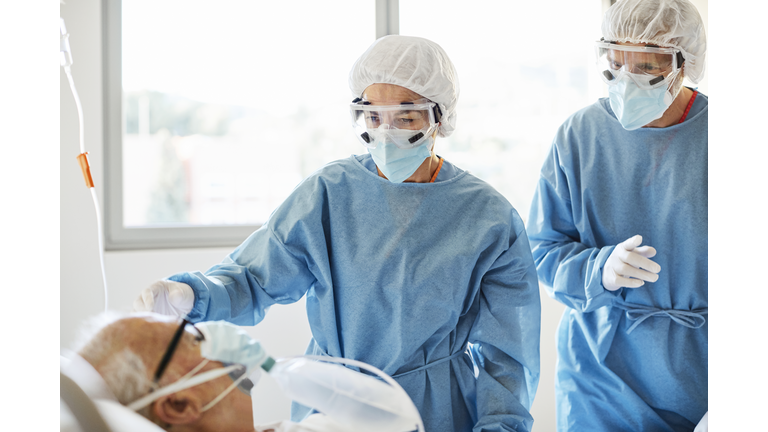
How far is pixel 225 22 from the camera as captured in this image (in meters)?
2.15

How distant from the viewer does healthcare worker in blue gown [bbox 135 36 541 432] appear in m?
1.13

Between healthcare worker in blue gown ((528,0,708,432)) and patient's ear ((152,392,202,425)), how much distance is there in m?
0.90

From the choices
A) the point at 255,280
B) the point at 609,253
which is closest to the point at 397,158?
the point at 255,280

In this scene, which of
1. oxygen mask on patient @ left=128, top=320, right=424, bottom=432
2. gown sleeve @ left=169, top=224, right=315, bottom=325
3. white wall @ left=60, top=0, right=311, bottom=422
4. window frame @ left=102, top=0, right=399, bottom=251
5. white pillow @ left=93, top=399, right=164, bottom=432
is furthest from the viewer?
window frame @ left=102, top=0, right=399, bottom=251

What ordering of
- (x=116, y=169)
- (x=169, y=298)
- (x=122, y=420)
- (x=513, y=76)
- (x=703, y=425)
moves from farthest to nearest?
1. (x=513, y=76)
2. (x=116, y=169)
3. (x=703, y=425)
4. (x=169, y=298)
5. (x=122, y=420)

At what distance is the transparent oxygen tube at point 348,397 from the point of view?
76cm

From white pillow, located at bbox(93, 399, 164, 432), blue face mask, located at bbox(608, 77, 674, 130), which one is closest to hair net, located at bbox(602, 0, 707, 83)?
blue face mask, located at bbox(608, 77, 674, 130)

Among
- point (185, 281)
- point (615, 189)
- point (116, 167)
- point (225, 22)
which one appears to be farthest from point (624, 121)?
point (116, 167)

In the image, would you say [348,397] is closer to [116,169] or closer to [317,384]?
[317,384]

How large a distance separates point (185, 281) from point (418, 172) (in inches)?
23.7

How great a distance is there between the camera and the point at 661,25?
1.20 m

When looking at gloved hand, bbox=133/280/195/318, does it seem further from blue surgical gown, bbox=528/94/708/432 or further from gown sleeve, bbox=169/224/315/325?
blue surgical gown, bbox=528/94/708/432

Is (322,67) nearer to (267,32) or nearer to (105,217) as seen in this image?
(267,32)

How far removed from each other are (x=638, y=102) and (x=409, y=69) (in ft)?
1.84
